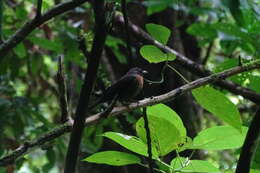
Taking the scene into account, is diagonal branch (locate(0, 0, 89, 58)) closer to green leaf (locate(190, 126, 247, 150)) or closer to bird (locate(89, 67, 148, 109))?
bird (locate(89, 67, 148, 109))

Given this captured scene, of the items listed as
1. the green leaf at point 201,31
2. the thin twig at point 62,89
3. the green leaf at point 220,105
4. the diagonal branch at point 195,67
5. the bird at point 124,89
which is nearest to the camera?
the green leaf at point 220,105

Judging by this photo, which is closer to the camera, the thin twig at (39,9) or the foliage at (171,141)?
the foliage at (171,141)

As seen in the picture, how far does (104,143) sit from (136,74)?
1640 mm

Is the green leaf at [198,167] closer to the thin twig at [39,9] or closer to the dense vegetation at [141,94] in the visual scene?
the dense vegetation at [141,94]

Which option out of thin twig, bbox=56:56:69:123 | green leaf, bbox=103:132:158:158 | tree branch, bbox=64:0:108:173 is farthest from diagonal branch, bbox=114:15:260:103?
tree branch, bbox=64:0:108:173

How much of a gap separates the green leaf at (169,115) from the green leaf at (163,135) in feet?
0.06

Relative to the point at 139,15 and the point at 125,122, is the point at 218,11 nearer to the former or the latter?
the point at 139,15

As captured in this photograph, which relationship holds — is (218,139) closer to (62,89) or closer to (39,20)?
(62,89)

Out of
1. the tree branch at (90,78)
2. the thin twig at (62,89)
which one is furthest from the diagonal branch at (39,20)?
the tree branch at (90,78)

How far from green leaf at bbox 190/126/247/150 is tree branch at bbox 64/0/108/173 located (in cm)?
27

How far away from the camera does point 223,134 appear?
908 millimetres

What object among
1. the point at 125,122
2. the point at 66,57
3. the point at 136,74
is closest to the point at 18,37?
the point at 136,74

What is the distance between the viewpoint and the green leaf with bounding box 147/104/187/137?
0.93 metres

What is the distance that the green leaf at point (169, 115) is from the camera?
93 cm
